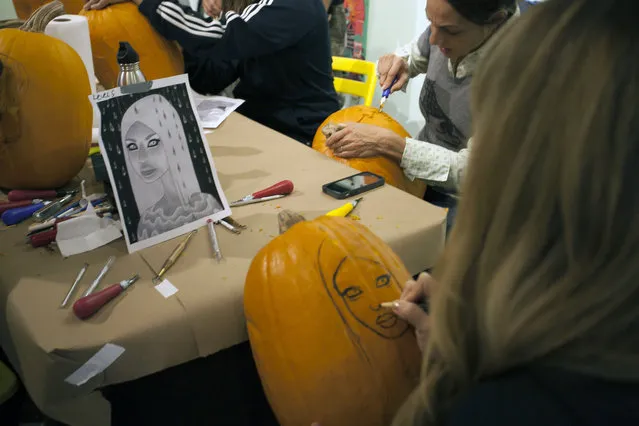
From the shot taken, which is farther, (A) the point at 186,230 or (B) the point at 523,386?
(A) the point at 186,230

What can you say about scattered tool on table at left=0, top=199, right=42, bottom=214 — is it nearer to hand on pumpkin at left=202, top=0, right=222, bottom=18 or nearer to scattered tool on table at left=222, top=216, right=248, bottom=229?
scattered tool on table at left=222, top=216, right=248, bottom=229

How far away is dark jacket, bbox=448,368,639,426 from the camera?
406 mm

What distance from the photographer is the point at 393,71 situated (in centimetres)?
174

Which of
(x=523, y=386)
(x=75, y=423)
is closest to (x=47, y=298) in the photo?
(x=75, y=423)

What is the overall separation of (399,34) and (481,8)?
155 centimetres

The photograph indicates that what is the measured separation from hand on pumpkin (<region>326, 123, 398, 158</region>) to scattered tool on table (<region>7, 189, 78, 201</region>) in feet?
2.26

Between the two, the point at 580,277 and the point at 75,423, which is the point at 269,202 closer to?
the point at 75,423

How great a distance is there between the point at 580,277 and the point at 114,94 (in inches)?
29.2

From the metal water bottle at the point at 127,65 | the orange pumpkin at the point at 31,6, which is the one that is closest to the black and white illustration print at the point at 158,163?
the metal water bottle at the point at 127,65

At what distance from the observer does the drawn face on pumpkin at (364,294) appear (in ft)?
2.28

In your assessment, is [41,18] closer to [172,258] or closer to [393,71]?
[172,258]

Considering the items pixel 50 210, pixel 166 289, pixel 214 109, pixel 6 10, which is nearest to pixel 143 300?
pixel 166 289

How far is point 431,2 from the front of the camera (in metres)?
1.30

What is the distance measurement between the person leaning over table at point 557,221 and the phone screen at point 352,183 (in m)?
0.52
